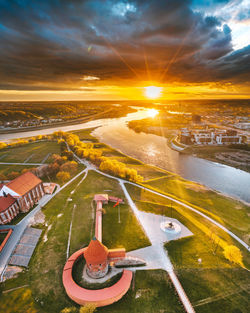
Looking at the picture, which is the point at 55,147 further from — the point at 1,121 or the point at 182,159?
the point at 1,121

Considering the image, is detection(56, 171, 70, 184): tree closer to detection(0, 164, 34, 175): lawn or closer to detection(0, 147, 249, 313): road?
detection(0, 147, 249, 313): road

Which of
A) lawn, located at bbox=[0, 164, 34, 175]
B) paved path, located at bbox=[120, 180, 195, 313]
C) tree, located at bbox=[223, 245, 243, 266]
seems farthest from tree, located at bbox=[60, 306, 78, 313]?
lawn, located at bbox=[0, 164, 34, 175]

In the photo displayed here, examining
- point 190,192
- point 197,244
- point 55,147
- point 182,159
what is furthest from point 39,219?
point 182,159

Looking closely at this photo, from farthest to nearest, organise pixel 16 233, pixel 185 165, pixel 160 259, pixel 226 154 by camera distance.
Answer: pixel 226 154
pixel 185 165
pixel 16 233
pixel 160 259

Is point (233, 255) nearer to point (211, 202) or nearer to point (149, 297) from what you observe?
point (149, 297)

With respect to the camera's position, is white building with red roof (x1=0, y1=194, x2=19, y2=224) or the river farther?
the river

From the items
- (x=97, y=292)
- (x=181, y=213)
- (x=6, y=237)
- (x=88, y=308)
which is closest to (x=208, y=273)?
(x=181, y=213)
